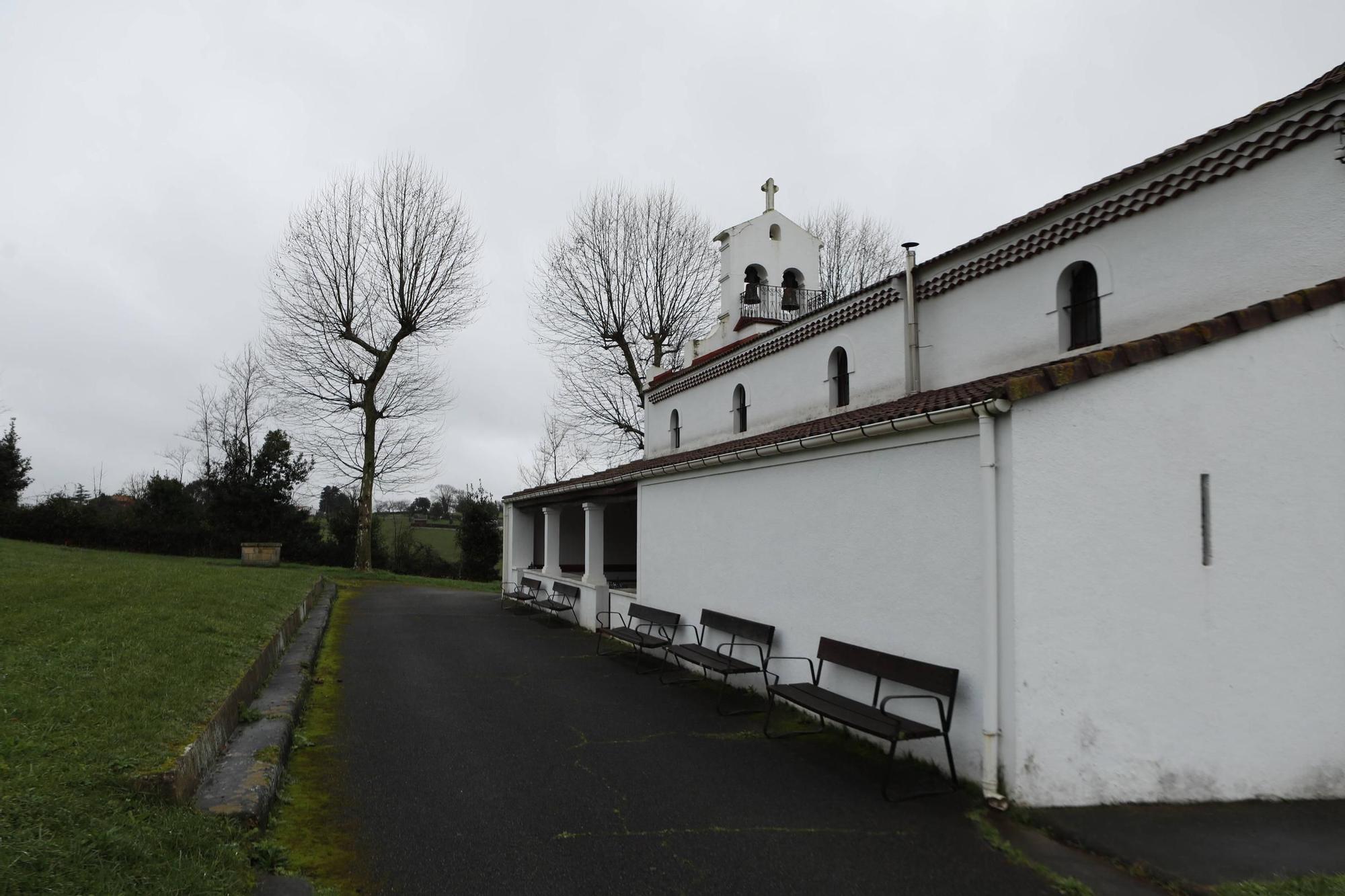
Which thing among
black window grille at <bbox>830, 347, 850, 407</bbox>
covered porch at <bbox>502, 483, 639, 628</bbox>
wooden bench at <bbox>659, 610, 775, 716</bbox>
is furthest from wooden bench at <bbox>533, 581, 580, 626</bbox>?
black window grille at <bbox>830, 347, 850, 407</bbox>

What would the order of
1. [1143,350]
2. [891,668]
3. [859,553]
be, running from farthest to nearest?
[859,553] → [891,668] → [1143,350]

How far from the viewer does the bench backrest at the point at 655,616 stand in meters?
10.7

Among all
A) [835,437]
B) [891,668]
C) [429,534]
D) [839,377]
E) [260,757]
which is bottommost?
[260,757]

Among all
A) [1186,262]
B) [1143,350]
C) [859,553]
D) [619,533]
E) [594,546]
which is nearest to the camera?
[1143,350]

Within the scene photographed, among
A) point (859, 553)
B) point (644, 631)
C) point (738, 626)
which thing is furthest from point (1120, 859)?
point (644, 631)

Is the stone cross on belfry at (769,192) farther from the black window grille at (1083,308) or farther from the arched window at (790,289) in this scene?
the black window grille at (1083,308)

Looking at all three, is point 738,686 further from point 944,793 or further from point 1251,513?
point 1251,513

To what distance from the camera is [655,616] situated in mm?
11180

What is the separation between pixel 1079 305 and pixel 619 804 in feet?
25.0

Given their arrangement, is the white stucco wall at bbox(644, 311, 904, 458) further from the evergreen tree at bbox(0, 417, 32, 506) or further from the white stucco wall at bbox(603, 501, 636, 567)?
the evergreen tree at bbox(0, 417, 32, 506)

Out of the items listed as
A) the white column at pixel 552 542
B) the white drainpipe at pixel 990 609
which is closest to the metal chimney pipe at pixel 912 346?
the white drainpipe at pixel 990 609

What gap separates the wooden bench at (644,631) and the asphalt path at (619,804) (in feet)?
4.05

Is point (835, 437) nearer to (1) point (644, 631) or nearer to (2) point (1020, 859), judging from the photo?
(2) point (1020, 859)

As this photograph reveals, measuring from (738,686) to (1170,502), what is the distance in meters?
5.27
